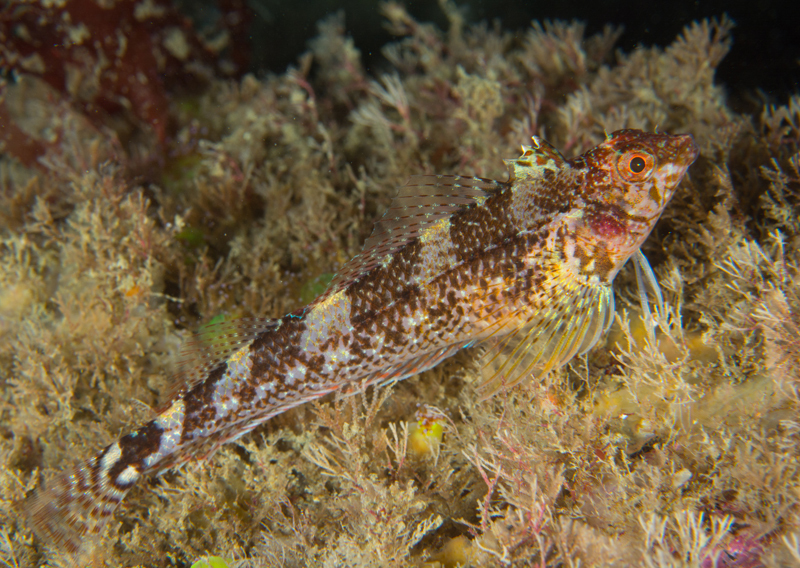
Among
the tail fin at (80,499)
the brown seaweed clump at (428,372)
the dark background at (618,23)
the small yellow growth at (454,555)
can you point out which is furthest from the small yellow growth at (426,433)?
the dark background at (618,23)

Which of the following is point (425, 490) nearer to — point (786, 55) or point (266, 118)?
point (266, 118)

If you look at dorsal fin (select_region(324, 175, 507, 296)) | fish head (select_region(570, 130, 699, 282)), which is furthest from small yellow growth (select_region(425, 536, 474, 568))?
fish head (select_region(570, 130, 699, 282))

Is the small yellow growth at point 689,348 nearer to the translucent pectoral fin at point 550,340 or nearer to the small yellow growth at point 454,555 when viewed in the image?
the translucent pectoral fin at point 550,340

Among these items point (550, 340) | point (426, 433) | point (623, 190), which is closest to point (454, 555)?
point (426, 433)

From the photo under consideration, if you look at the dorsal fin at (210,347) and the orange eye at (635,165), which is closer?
the orange eye at (635,165)

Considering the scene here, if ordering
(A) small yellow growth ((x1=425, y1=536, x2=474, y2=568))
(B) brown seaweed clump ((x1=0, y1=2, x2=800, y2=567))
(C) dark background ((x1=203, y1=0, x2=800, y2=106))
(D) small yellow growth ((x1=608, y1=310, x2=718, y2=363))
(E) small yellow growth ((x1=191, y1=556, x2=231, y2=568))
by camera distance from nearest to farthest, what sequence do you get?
(B) brown seaweed clump ((x1=0, y1=2, x2=800, y2=567)) < (A) small yellow growth ((x1=425, y1=536, x2=474, y2=568)) < (E) small yellow growth ((x1=191, y1=556, x2=231, y2=568)) < (D) small yellow growth ((x1=608, y1=310, x2=718, y2=363)) < (C) dark background ((x1=203, y1=0, x2=800, y2=106))

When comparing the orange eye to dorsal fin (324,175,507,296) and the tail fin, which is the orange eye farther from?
the tail fin
